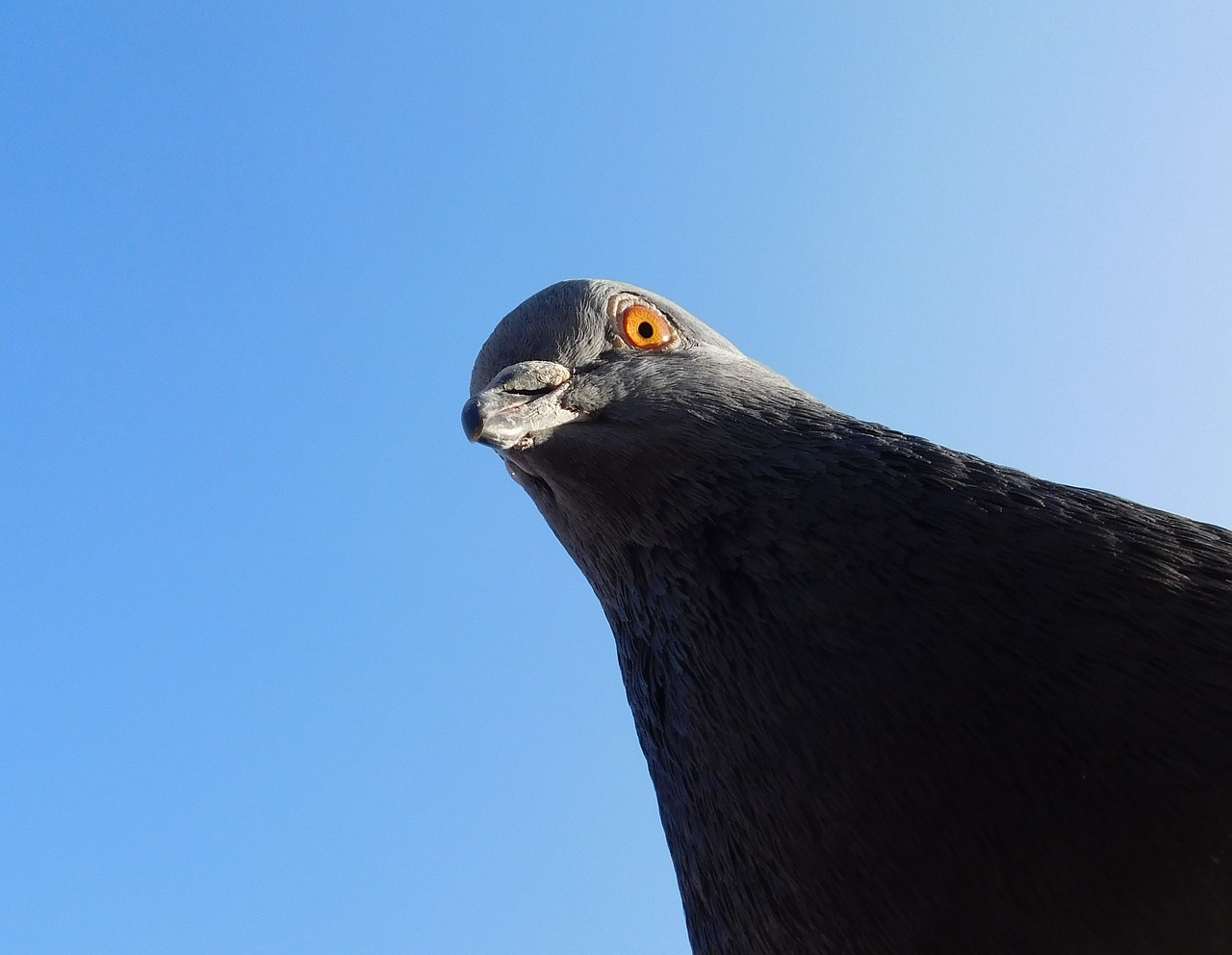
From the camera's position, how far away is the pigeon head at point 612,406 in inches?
139

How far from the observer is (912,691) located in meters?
2.54

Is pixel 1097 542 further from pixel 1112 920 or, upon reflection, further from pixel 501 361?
pixel 501 361

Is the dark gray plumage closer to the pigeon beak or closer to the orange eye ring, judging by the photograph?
the pigeon beak

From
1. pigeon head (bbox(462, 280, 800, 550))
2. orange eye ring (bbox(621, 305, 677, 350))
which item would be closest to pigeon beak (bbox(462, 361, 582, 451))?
pigeon head (bbox(462, 280, 800, 550))

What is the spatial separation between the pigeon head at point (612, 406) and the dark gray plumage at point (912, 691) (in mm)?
21

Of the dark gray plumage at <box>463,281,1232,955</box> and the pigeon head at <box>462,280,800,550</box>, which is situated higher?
the pigeon head at <box>462,280,800,550</box>

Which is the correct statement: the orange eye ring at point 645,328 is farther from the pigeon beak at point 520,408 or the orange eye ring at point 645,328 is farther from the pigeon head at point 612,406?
the pigeon beak at point 520,408

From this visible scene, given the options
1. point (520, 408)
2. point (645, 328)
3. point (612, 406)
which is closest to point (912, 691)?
point (612, 406)

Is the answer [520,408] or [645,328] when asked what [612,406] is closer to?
[520,408]

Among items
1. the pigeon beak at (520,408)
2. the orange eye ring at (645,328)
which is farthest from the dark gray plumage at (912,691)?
the orange eye ring at (645,328)

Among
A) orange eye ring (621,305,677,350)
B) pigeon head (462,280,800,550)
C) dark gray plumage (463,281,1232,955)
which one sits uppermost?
orange eye ring (621,305,677,350)

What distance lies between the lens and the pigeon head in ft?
11.6

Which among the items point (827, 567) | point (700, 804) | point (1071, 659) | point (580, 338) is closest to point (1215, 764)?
point (1071, 659)

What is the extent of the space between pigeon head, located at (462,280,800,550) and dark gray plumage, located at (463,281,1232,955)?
2cm
